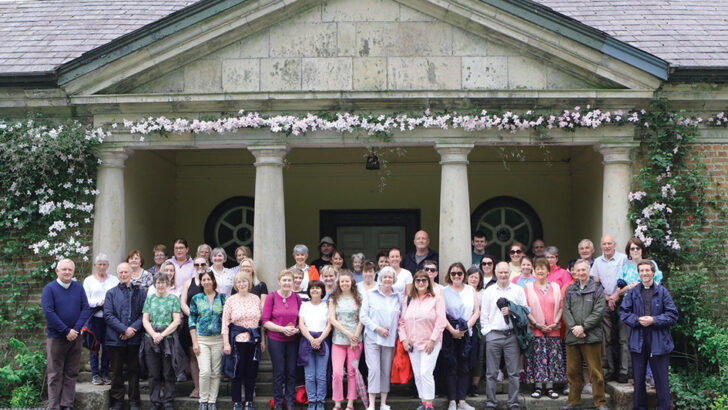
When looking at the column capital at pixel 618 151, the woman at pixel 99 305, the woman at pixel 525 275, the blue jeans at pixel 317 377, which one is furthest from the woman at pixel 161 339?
the column capital at pixel 618 151

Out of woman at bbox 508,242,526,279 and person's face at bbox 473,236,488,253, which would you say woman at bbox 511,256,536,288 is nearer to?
woman at bbox 508,242,526,279

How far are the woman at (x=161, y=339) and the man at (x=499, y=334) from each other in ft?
11.2

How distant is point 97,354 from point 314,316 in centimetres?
286

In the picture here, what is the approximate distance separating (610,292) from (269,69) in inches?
202

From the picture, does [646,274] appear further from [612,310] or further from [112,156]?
[112,156]

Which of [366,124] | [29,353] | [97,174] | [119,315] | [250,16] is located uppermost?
[250,16]

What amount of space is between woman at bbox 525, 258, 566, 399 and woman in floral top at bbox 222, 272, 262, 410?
3058mm

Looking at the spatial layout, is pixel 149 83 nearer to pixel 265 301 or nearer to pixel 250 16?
pixel 250 16

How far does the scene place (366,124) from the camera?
9383mm

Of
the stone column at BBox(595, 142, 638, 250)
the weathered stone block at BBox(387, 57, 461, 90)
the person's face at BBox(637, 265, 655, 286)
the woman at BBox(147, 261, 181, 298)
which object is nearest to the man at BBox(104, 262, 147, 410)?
the woman at BBox(147, 261, 181, 298)

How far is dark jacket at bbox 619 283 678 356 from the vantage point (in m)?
7.57

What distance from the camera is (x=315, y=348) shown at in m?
7.79

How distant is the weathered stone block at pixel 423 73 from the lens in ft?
31.1

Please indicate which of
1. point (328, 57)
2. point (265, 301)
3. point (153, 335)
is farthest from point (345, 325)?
point (328, 57)
